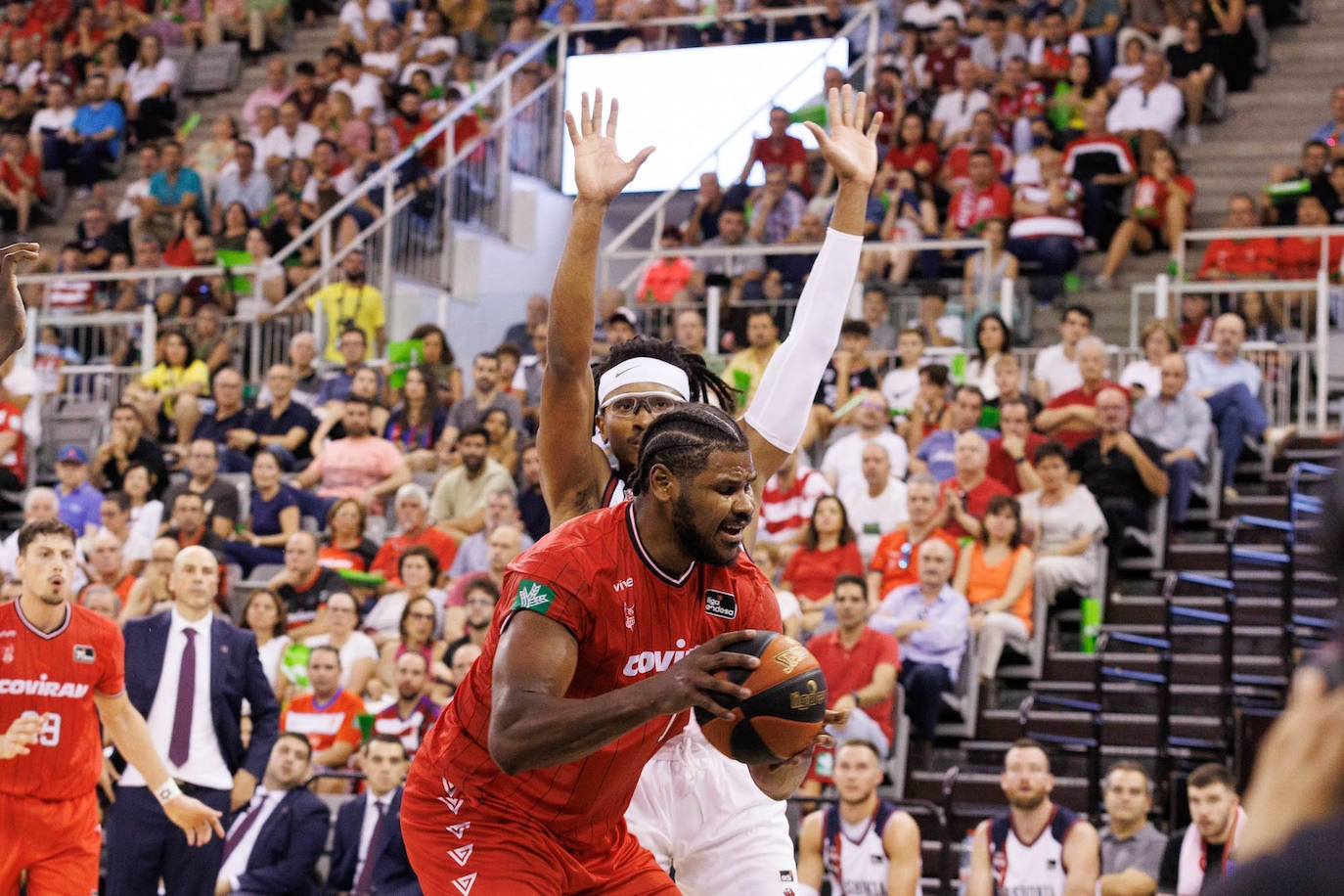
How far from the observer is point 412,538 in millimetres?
12992

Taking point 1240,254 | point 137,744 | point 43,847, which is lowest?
point 43,847

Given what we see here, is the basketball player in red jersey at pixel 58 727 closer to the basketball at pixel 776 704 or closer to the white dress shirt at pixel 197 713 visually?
the white dress shirt at pixel 197 713

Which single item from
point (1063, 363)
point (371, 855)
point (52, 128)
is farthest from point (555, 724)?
point (52, 128)

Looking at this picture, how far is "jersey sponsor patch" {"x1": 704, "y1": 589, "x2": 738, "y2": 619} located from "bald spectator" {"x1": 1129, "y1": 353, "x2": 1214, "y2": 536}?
8115 mm

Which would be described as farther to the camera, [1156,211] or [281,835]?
[1156,211]

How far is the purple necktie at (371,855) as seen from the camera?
973 centimetres

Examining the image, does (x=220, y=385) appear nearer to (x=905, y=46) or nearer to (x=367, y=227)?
(x=367, y=227)

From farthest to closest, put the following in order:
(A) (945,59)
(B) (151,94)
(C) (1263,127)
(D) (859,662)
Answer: (B) (151,94) < (A) (945,59) < (C) (1263,127) < (D) (859,662)

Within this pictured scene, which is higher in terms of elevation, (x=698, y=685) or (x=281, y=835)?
(x=698, y=685)

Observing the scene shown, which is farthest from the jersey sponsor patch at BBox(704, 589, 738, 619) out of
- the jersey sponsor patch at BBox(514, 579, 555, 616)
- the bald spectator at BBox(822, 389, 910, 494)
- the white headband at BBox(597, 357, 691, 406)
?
the bald spectator at BBox(822, 389, 910, 494)

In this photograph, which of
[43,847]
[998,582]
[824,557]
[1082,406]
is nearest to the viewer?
[43,847]

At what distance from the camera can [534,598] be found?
4.09 m

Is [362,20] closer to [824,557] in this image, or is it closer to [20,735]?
[824,557]

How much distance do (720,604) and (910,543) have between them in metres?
7.24
